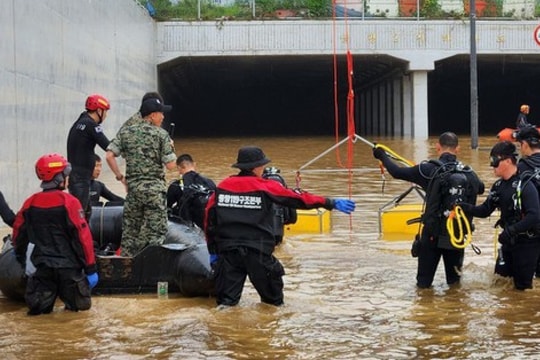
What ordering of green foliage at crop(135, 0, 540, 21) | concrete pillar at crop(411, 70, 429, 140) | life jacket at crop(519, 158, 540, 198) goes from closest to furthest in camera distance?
life jacket at crop(519, 158, 540, 198), green foliage at crop(135, 0, 540, 21), concrete pillar at crop(411, 70, 429, 140)

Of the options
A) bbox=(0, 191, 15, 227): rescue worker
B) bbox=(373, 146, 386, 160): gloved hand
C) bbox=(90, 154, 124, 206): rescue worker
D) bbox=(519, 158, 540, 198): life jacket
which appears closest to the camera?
bbox=(0, 191, 15, 227): rescue worker

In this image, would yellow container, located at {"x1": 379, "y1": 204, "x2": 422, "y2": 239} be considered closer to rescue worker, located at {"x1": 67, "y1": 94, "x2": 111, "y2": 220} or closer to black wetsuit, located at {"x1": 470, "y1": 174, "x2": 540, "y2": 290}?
black wetsuit, located at {"x1": 470, "y1": 174, "x2": 540, "y2": 290}

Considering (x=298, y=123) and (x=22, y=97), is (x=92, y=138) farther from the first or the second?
(x=298, y=123)

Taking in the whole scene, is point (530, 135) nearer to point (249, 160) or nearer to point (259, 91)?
point (249, 160)

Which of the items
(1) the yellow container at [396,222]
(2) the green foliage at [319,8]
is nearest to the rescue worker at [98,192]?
(1) the yellow container at [396,222]

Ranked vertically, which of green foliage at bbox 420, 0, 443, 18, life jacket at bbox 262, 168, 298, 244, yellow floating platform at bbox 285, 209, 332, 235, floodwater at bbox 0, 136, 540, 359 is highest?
green foliage at bbox 420, 0, 443, 18

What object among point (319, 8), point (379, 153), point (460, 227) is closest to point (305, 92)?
point (319, 8)

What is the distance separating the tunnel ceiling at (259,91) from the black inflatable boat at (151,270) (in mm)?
25737

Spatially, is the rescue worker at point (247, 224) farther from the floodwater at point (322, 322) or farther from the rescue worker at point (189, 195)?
the rescue worker at point (189, 195)

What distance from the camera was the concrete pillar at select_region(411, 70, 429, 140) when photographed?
34.6 m

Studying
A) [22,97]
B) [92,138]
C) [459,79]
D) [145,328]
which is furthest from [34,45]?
[459,79]

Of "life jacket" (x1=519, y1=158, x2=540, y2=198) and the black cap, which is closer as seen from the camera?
"life jacket" (x1=519, y1=158, x2=540, y2=198)

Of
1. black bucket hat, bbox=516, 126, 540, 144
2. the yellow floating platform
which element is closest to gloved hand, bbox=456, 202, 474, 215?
black bucket hat, bbox=516, 126, 540, 144

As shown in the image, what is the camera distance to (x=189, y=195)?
10.3m
